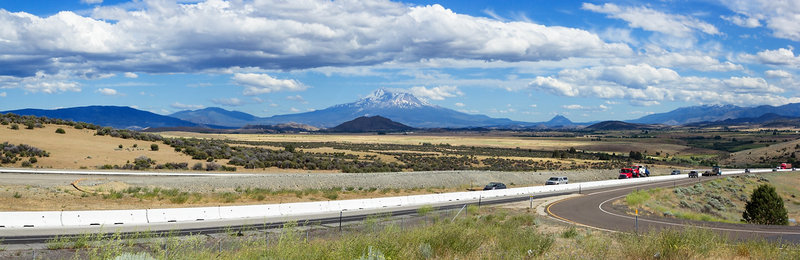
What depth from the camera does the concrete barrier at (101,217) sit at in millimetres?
23859

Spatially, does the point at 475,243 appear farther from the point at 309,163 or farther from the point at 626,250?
the point at 309,163

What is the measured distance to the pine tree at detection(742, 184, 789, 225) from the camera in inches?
1421

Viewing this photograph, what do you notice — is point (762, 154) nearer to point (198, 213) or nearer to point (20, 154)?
point (198, 213)

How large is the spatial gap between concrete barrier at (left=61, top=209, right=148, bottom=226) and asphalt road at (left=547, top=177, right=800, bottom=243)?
2176 centimetres

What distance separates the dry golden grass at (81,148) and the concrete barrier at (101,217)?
35.2m

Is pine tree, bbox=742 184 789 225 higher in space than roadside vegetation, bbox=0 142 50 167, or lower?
lower

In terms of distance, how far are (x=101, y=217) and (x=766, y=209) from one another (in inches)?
1569

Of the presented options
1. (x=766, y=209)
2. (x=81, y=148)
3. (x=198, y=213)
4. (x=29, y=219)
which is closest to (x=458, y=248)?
(x=198, y=213)

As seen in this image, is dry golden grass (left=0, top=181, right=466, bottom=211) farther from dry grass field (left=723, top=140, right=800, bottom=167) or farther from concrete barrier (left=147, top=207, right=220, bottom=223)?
dry grass field (left=723, top=140, right=800, bottom=167)

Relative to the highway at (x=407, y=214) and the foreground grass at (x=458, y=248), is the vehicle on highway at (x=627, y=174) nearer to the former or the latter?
the highway at (x=407, y=214)

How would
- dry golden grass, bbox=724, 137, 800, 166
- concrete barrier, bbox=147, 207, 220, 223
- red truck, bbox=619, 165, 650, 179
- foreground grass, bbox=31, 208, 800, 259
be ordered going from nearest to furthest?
foreground grass, bbox=31, 208, 800, 259 → concrete barrier, bbox=147, 207, 220, 223 → red truck, bbox=619, 165, 650, 179 → dry golden grass, bbox=724, 137, 800, 166

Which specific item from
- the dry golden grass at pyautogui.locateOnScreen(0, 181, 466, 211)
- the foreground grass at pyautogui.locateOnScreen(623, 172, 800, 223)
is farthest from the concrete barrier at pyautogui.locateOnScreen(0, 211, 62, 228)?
the foreground grass at pyautogui.locateOnScreen(623, 172, 800, 223)

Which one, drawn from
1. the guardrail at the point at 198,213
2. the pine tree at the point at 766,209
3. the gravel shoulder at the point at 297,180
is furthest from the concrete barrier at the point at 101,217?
the pine tree at the point at 766,209

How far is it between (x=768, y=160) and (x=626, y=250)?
131860mm
